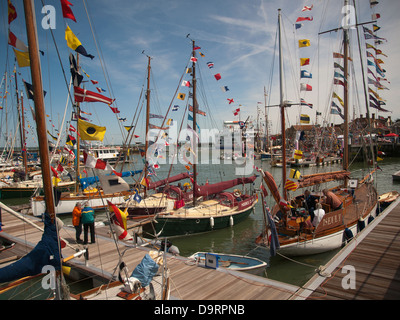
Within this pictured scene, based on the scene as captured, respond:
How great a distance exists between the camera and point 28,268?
5.43 metres

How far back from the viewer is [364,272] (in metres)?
6.88

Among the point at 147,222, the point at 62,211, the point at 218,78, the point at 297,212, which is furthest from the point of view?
the point at 62,211

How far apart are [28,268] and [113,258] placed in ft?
13.6

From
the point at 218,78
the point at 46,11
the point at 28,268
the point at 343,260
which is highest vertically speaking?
the point at 218,78

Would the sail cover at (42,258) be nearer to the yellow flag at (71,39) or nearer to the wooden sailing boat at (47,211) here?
the wooden sailing boat at (47,211)

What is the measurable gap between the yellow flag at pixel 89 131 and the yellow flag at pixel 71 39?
1.88 m

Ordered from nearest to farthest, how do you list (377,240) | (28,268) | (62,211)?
(28,268) < (377,240) < (62,211)

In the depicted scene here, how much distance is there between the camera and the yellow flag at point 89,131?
20.3 feet

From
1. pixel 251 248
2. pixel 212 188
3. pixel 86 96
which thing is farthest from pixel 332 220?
pixel 86 96

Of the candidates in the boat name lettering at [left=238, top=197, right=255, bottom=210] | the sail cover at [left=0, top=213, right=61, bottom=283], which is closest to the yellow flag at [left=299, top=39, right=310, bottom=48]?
the boat name lettering at [left=238, top=197, right=255, bottom=210]
